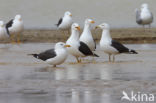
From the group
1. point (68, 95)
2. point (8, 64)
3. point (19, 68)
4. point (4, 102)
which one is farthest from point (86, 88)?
point (8, 64)

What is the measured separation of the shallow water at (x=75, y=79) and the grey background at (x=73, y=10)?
1761cm

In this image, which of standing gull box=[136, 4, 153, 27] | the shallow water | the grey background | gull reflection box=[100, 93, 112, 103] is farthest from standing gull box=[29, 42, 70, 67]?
the grey background

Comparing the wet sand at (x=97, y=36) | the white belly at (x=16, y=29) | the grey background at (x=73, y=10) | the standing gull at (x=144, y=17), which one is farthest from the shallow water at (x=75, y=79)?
the grey background at (x=73, y=10)

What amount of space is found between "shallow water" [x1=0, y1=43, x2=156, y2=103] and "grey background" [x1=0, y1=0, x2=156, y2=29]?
17.6 meters

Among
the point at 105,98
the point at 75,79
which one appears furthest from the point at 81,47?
the point at 105,98

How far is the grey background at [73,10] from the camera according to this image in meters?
35.2

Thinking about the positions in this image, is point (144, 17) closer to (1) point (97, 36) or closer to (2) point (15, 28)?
(1) point (97, 36)

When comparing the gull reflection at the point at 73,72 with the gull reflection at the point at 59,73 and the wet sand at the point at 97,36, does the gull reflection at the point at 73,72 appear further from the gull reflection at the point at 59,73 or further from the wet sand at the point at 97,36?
the wet sand at the point at 97,36

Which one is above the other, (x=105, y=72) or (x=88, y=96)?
(x=105, y=72)

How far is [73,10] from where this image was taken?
125 feet

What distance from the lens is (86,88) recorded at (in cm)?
1071

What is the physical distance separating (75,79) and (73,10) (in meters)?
26.3

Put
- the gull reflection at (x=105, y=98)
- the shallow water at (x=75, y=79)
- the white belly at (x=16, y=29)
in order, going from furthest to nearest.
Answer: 1. the white belly at (x=16, y=29)
2. the shallow water at (x=75, y=79)
3. the gull reflection at (x=105, y=98)

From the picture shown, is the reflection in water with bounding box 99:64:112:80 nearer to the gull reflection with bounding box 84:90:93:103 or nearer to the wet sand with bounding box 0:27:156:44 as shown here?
the gull reflection with bounding box 84:90:93:103
